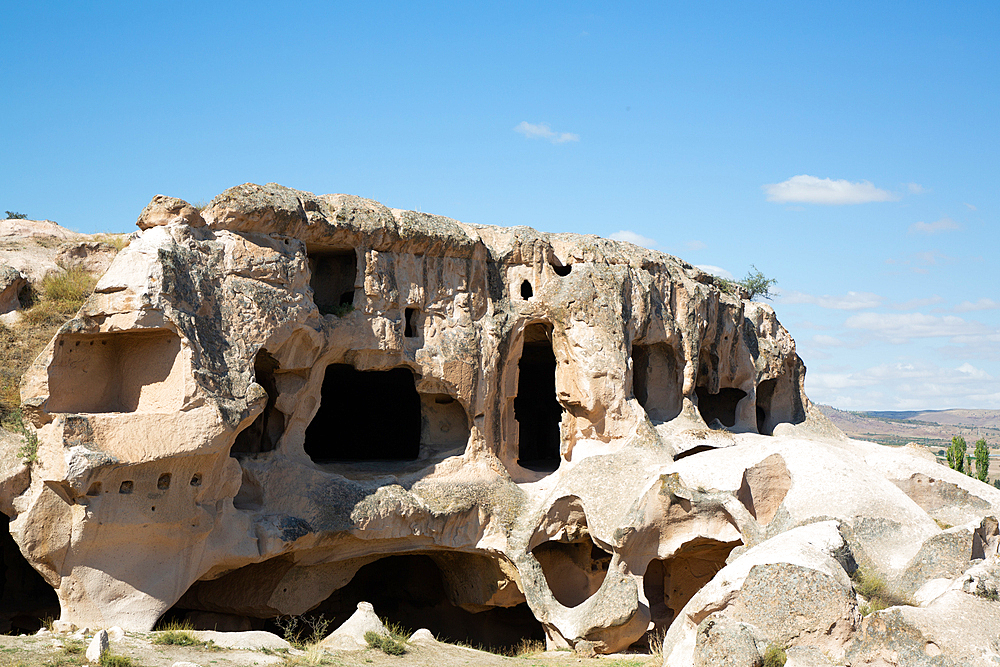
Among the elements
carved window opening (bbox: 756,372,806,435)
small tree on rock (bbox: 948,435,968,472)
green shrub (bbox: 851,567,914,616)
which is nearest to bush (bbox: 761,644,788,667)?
green shrub (bbox: 851,567,914,616)

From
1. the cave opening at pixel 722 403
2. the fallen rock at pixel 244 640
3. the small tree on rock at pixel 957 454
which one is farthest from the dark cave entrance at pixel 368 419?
the small tree on rock at pixel 957 454

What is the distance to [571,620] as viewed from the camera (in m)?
16.7

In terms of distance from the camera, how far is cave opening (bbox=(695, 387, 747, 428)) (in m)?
26.1

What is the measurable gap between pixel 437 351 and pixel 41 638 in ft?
27.7

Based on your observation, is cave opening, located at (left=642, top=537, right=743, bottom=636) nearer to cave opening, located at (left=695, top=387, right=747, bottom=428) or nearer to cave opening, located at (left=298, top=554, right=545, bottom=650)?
cave opening, located at (left=298, top=554, right=545, bottom=650)

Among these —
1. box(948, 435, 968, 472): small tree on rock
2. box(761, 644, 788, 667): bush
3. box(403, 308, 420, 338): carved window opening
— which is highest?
box(403, 308, 420, 338): carved window opening

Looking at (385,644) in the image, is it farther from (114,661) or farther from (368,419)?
(368,419)

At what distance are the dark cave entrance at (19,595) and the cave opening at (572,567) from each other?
9236mm

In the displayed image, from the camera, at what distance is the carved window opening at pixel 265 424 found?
17.0 metres

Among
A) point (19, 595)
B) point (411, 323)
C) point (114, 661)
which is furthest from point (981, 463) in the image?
point (19, 595)

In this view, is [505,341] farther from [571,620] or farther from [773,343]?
[773,343]

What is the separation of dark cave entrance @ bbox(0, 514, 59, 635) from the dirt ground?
190 inches

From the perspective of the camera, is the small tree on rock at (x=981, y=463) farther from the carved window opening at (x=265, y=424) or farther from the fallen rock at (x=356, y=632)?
the carved window opening at (x=265, y=424)

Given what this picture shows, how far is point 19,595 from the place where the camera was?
57.7 ft
